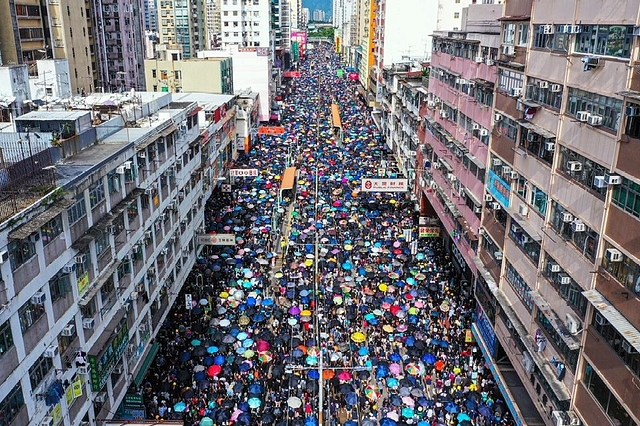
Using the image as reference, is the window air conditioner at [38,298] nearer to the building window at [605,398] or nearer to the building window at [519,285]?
the building window at [605,398]

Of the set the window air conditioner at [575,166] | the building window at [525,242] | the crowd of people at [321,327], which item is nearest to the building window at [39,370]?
the crowd of people at [321,327]

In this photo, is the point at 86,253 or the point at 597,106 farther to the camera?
the point at 86,253

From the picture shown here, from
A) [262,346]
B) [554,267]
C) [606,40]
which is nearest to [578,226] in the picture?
[554,267]

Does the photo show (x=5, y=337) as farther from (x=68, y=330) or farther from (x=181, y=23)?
(x=181, y=23)

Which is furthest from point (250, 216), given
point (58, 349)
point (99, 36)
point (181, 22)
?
point (181, 22)

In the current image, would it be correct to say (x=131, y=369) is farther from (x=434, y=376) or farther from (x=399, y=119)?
(x=399, y=119)
